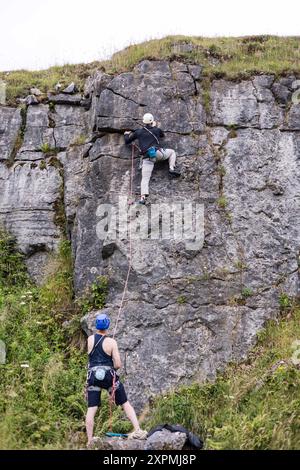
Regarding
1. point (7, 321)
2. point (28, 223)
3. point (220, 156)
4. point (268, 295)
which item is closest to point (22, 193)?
point (28, 223)

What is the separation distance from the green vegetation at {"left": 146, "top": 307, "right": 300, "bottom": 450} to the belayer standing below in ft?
13.0

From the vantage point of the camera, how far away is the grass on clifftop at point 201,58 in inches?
567

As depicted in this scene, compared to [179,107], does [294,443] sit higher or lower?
lower

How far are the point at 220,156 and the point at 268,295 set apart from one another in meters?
3.56

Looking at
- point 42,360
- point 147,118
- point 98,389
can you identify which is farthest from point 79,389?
point 147,118

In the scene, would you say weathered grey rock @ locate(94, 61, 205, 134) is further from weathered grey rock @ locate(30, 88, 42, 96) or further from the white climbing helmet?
weathered grey rock @ locate(30, 88, 42, 96)

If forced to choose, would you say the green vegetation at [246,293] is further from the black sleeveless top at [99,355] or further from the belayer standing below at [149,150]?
the black sleeveless top at [99,355]

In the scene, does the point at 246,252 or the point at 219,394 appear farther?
the point at 246,252

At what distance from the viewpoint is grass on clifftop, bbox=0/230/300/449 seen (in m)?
8.10

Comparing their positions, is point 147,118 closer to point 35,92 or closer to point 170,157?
point 170,157
